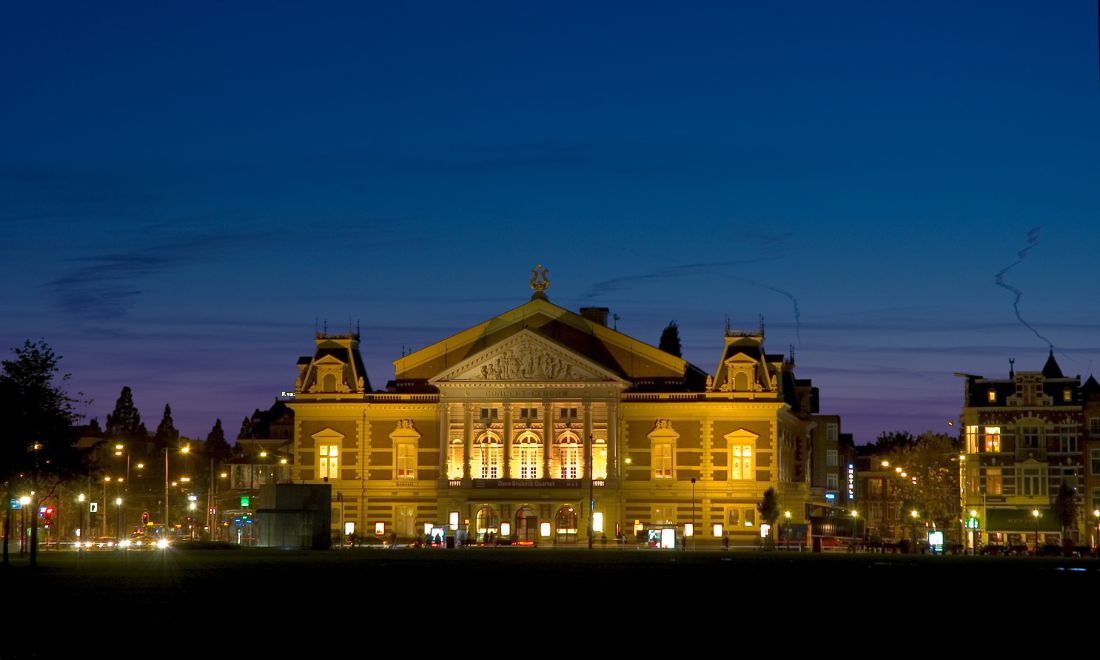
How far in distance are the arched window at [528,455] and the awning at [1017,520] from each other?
3203 cm

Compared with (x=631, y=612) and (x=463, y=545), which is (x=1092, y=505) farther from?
(x=631, y=612)

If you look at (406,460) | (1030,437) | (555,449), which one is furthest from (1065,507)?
(406,460)

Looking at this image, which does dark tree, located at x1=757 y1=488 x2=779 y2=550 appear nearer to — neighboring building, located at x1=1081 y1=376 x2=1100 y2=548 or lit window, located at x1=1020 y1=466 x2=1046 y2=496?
lit window, located at x1=1020 y1=466 x2=1046 y2=496

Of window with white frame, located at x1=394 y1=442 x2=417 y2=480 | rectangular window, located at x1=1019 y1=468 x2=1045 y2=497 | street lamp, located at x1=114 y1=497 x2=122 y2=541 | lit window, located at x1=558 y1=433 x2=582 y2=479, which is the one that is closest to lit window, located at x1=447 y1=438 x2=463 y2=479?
window with white frame, located at x1=394 y1=442 x2=417 y2=480

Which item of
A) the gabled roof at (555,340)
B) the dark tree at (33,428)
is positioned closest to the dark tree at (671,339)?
the gabled roof at (555,340)

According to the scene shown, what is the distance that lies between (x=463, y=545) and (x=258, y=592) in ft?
247

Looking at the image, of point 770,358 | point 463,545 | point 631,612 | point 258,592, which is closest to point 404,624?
point 631,612

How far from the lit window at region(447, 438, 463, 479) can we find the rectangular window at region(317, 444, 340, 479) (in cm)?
862

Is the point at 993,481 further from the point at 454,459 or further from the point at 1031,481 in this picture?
the point at 454,459

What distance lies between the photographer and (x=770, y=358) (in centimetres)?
13862

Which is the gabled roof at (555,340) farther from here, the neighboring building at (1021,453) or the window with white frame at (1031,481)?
the window with white frame at (1031,481)

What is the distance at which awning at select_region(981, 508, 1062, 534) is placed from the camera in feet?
409

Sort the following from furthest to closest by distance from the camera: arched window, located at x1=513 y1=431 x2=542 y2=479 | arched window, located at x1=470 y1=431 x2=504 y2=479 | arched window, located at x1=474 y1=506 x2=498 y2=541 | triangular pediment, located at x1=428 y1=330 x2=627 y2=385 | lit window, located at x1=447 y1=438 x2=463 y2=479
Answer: lit window, located at x1=447 y1=438 x2=463 y2=479, arched window, located at x1=470 y1=431 x2=504 y2=479, arched window, located at x1=474 y1=506 x2=498 y2=541, arched window, located at x1=513 y1=431 x2=542 y2=479, triangular pediment, located at x1=428 y1=330 x2=627 y2=385

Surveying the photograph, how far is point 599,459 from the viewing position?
421ft
